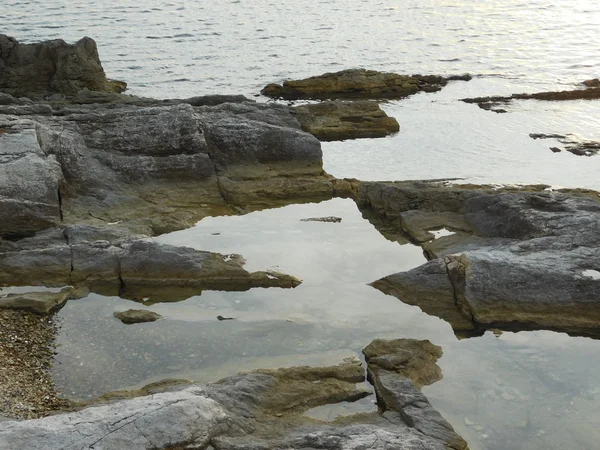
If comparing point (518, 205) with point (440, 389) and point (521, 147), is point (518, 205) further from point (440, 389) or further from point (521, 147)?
point (521, 147)

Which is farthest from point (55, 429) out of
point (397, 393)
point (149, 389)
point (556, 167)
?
point (556, 167)

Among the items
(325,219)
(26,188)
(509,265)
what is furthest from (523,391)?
(26,188)

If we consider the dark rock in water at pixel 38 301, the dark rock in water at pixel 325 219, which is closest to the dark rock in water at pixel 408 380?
the dark rock in water at pixel 38 301

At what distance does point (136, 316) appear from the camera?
970cm

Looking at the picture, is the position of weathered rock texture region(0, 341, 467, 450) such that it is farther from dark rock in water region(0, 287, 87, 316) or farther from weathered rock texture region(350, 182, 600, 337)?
dark rock in water region(0, 287, 87, 316)

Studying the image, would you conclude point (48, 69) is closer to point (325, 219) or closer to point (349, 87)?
point (349, 87)

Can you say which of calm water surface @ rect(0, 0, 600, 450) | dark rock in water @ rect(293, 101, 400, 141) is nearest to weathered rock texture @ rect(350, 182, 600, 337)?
calm water surface @ rect(0, 0, 600, 450)

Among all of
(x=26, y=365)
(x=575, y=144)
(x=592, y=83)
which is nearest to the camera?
(x=26, y=365)

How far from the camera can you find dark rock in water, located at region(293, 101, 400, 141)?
16.8 meters

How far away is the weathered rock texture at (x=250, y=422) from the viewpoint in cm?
659

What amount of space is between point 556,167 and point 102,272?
8833 mm

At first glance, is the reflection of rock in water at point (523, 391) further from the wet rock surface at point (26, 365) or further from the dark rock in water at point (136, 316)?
the wet rock surface at point (26, 365)

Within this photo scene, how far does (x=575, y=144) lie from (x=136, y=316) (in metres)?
10.6

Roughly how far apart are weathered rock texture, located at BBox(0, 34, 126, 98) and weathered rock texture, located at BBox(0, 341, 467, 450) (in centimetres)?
1326
